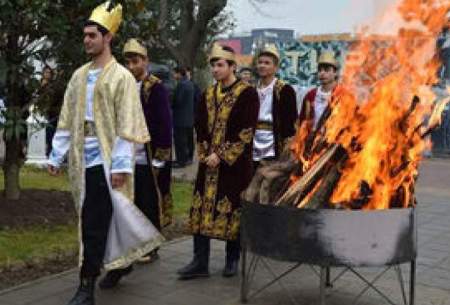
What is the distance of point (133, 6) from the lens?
814cm

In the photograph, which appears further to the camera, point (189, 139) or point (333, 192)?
point (189, 139)

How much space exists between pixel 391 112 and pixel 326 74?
2788 millimetres

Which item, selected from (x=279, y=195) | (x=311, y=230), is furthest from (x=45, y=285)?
(x=311, y=230)

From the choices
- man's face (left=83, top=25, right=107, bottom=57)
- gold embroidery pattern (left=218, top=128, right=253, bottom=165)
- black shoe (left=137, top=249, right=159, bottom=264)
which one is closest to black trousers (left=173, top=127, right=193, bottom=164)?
black shoe (left=137, top=249, right=159, bottom=264)

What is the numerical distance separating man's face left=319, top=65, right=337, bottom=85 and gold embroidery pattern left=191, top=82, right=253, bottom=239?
5.86 feet

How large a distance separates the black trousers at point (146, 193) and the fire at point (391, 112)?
179 cm

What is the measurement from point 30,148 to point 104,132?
29.7 ft

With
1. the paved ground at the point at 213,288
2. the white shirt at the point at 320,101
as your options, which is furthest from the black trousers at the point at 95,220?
the white shirt at the point at 320,101

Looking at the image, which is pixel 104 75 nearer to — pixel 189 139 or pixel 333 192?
pixel 333 192

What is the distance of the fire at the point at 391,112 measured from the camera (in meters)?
5.25

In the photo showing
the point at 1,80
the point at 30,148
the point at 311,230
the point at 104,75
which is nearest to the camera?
the point at 311,230

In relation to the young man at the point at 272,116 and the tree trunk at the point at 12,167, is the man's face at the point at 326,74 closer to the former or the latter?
the young man at the point at 272,116

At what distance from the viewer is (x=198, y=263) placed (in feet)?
21.3

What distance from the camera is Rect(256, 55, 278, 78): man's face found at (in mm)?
7238
